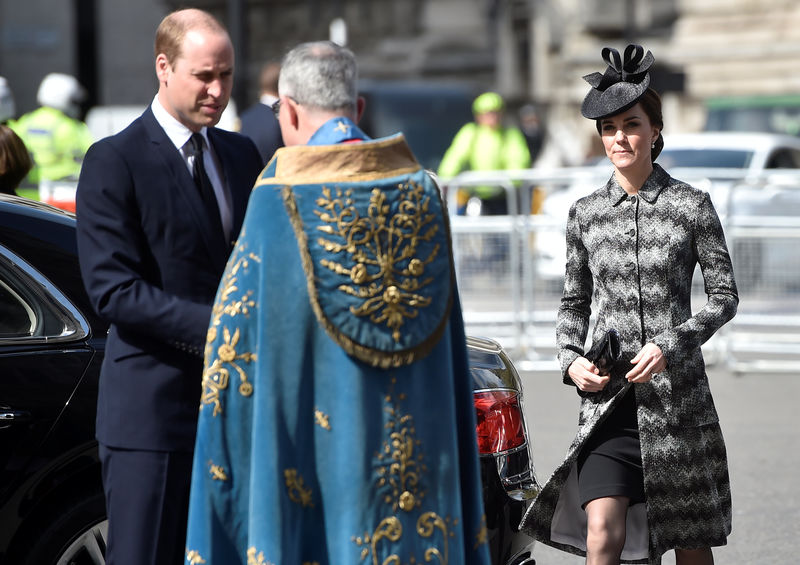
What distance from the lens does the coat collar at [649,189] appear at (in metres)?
4.09

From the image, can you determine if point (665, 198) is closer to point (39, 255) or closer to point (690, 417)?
point (690, 417)

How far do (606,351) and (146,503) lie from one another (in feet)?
4.54

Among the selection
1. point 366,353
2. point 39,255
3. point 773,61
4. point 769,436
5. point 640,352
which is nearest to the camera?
point 366,353

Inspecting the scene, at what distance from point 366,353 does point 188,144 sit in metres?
0.77

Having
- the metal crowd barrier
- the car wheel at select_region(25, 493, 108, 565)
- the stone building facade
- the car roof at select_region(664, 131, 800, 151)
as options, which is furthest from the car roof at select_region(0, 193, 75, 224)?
Answer: the stone building facade

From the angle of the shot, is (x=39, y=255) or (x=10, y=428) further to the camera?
(x=39, y=255)

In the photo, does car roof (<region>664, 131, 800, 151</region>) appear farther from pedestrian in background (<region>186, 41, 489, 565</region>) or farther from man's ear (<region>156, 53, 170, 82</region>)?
pedestrian in background (<region>186, 41, 489, 565</region>)

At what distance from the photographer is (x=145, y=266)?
328cm

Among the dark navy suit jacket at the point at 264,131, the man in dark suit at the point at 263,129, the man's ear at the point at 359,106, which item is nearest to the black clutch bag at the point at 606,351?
the man's ear at the point at 359,106

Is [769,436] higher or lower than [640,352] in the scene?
lower

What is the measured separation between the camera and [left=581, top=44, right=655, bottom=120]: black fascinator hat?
4.09m

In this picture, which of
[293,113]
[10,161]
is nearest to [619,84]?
[293,113]

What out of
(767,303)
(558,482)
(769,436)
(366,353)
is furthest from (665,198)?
(767,303)

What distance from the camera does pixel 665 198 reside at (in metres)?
4.07
